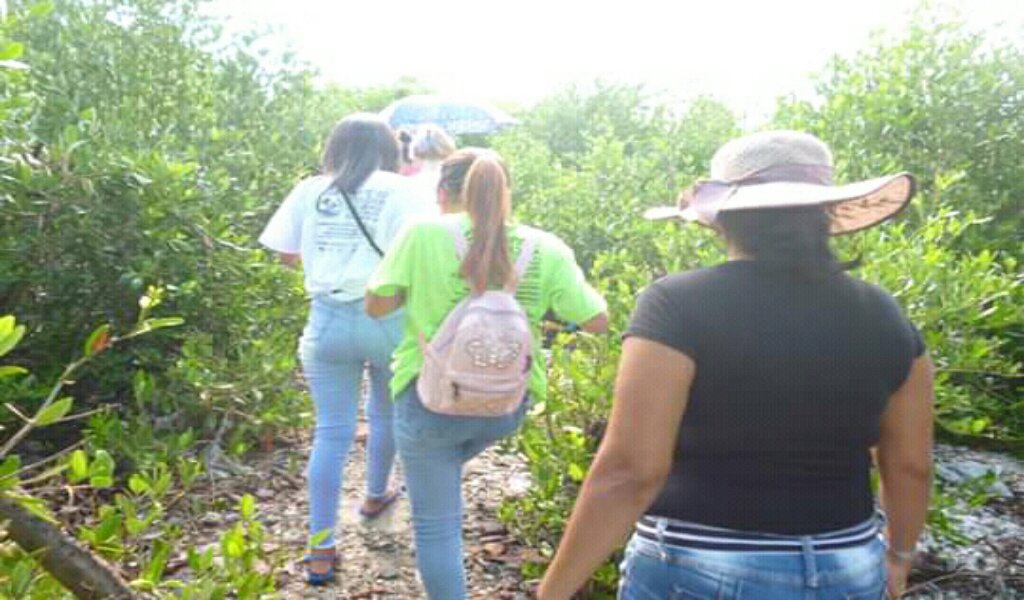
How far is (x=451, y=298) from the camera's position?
2.55 m

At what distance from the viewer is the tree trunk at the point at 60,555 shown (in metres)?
1.52

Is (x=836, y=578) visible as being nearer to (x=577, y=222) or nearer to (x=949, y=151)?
(x=949, y=151)

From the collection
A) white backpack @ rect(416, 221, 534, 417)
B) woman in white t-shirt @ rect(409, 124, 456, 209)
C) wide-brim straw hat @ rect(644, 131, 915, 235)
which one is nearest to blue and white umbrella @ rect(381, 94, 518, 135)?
woman in white t-shirt @ rect(409, 124, 456, 209)

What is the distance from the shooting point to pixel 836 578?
5.44 feet

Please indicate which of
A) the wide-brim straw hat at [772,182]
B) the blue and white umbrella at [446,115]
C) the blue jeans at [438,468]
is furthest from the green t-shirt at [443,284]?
the blue and white umbrella at [446,115]

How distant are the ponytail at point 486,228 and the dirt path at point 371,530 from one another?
1.11m

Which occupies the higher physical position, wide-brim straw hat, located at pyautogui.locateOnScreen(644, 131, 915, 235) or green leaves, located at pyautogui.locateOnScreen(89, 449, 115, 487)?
wide-brim straw hat, located at pyautogui.locateOnScreen(644, 131, 915, 235)

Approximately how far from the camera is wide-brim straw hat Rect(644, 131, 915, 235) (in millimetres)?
1648

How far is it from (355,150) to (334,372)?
0.83 metres

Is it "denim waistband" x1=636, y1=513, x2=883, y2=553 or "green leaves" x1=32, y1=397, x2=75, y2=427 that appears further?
"denim waistband" x1=636, y1=513, x2=883, y2=553

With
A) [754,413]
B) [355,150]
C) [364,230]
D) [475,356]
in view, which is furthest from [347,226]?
[754,413]

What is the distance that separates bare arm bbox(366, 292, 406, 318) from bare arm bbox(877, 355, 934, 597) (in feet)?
4.69

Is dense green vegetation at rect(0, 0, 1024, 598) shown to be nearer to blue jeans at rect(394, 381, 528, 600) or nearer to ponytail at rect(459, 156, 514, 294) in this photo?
blue jeans at rect(394, 381, 528, 600)

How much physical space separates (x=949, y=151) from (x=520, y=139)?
5511mm
